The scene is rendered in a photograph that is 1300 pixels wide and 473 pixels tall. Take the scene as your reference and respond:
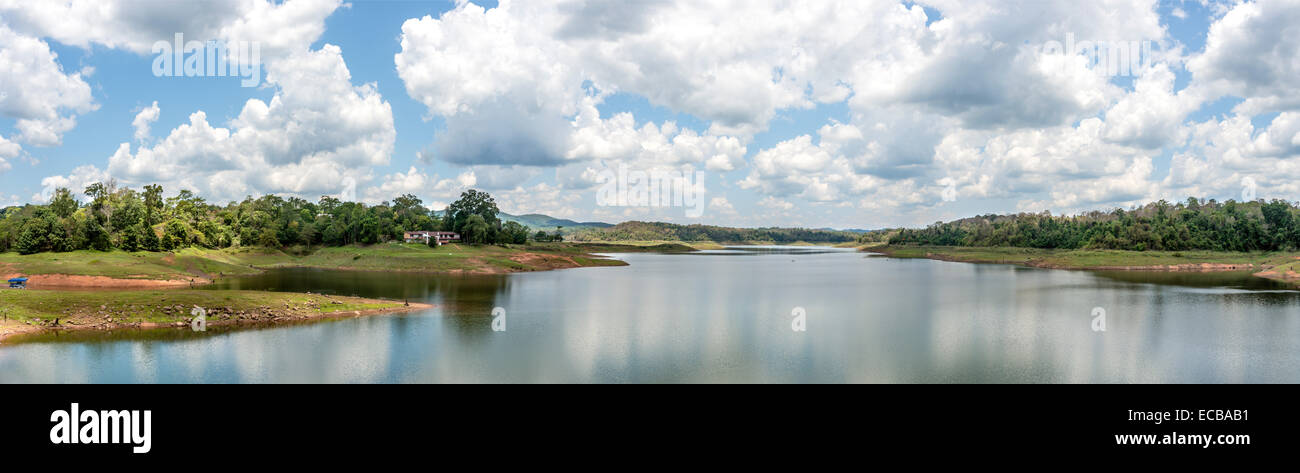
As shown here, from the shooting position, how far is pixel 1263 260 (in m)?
99.7

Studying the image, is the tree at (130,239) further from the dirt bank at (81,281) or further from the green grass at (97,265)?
the dirt bank at (81,281)

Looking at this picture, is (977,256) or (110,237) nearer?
(110,237)

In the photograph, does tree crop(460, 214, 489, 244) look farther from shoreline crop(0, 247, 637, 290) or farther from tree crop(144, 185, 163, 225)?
tree crop(144, 185, 163, 225)

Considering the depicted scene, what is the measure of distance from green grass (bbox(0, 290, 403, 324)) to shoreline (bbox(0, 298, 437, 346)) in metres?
0.39

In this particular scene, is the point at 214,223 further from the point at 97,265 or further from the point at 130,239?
the point at 97,265

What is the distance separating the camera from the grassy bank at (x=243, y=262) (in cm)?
5478

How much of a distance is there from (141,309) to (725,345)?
106 ft

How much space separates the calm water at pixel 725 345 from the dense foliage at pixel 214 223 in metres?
38.0

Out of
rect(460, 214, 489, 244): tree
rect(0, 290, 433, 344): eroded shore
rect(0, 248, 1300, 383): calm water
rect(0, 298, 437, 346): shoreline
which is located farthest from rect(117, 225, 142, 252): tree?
rect(460, 214, 489, 244): tree
